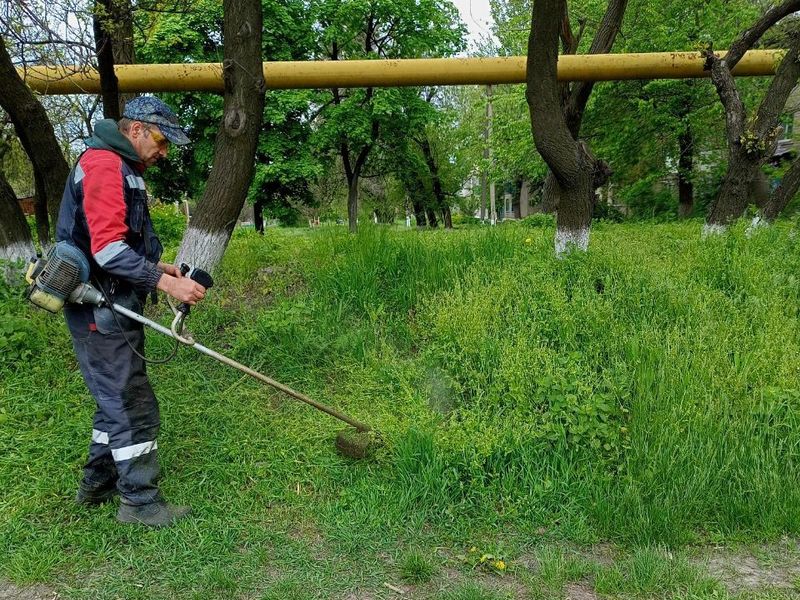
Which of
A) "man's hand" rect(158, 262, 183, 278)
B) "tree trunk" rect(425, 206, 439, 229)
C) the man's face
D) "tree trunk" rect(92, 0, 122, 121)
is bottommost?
"man's hand" rect(158, 262, 183, 278)

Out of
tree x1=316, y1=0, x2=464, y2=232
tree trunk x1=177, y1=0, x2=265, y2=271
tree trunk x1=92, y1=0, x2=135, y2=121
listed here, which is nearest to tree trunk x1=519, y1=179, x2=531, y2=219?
tree x1=316, y1=0, x2=464, y2=232

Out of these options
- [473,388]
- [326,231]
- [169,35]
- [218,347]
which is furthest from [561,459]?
[169,35]

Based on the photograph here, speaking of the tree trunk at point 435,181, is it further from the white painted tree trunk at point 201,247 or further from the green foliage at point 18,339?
the green foliage at point 18,339

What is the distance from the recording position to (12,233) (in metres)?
5.16

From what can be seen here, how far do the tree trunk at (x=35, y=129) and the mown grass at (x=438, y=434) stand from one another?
119 centimetres

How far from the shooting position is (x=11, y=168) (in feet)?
33.6

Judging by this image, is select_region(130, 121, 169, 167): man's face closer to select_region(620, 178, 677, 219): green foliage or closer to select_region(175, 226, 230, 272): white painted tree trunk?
select_region(175, 226, 230, 272): white painted tree trunk

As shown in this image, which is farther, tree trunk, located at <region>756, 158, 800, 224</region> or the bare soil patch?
tree trunk, located at <region>756, 158, 800, 224</region>

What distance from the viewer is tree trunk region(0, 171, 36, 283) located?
202 inches

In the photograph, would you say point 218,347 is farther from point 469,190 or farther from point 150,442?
point 469,190

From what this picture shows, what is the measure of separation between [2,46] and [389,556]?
5236 millimetres

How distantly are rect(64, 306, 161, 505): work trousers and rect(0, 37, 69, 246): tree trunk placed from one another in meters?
3.05

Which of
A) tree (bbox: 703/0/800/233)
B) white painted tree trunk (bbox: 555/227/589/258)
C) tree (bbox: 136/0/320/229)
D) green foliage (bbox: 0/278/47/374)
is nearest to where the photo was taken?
green foliage (bbox: 0/278/47/374)

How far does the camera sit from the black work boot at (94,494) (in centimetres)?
297
